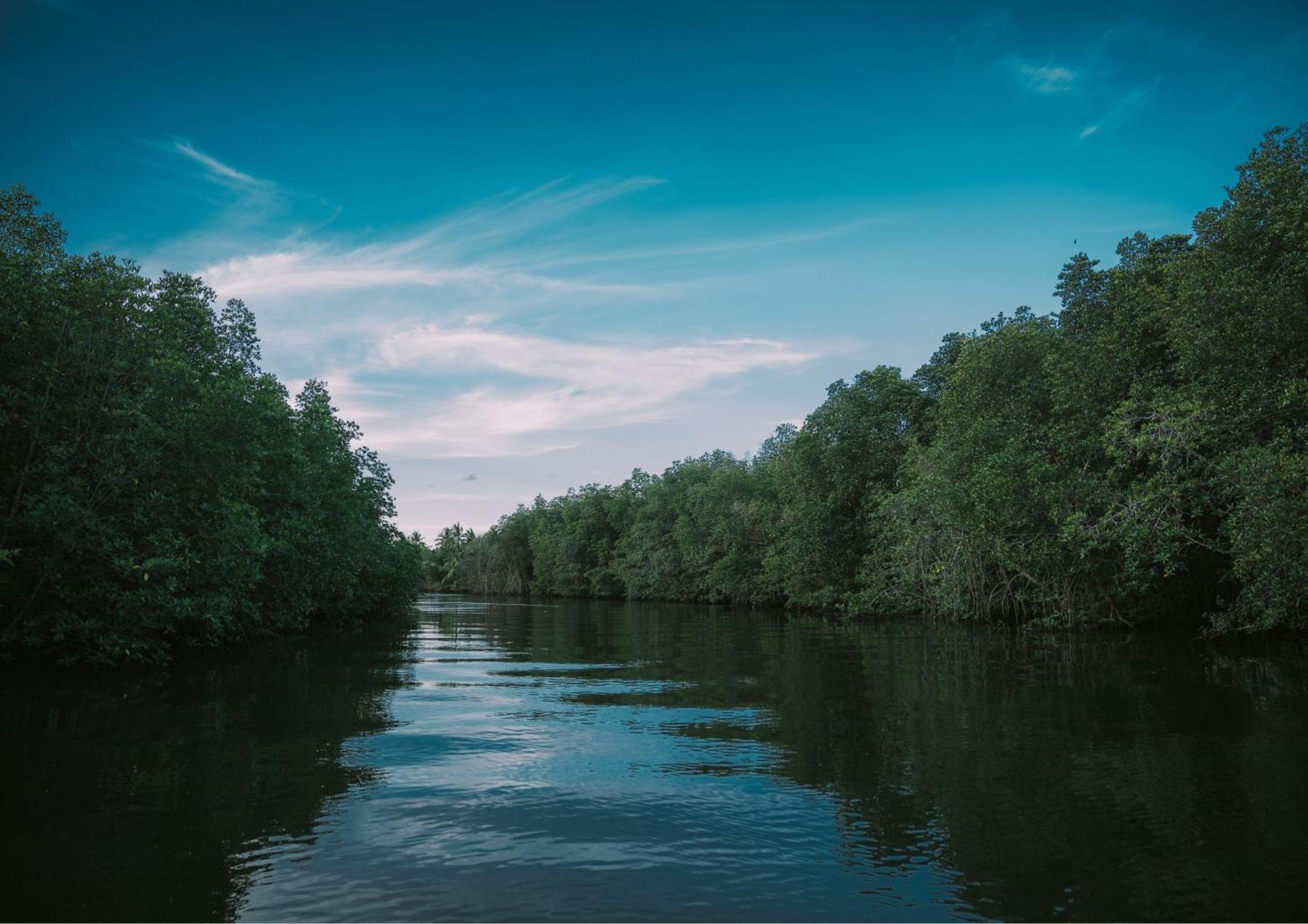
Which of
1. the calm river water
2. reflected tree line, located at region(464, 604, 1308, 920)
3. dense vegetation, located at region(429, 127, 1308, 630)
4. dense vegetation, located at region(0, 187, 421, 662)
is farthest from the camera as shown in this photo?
dense vegetation, located at region(429, 127, 1308, 630)

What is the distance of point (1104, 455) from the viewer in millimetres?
27672

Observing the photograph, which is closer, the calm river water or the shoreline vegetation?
the calm river water

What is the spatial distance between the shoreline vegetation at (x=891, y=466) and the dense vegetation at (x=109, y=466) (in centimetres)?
7

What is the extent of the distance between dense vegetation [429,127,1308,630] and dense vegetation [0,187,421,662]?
23.1 metres

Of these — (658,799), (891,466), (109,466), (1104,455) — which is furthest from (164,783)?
(891,466)

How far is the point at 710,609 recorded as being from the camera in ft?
205

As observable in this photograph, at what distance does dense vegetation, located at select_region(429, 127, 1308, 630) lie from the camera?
68.2 feet

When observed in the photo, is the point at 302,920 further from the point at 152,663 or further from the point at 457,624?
the point at 457,624

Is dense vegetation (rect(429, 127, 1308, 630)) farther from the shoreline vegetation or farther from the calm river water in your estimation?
the calm river water

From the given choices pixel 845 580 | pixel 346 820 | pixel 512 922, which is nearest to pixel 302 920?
pixel 512 922

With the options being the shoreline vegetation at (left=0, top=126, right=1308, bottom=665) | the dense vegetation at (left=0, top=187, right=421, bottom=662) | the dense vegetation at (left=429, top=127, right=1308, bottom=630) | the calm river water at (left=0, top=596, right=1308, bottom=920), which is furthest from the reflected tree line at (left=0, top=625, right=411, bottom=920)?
the dense vegetation at (left=429, top=127, right=1308, bottom=630)

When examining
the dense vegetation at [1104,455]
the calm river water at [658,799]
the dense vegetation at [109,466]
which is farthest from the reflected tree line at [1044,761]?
the dense vegetation at [109,466]

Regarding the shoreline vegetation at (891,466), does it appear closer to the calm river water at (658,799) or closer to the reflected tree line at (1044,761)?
the calm river water at (658,799)

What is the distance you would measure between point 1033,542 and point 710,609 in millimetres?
36779
